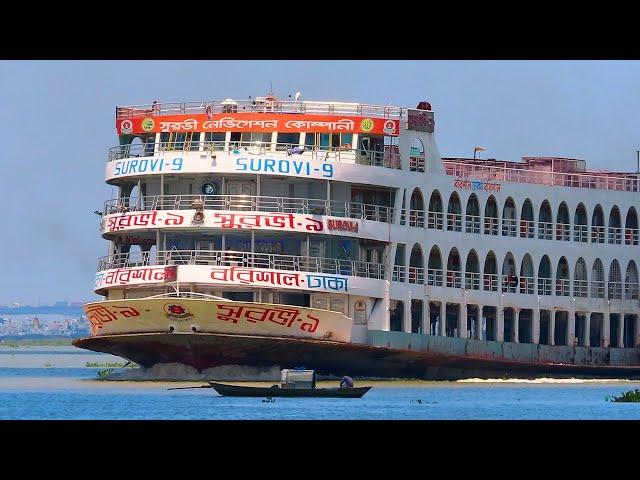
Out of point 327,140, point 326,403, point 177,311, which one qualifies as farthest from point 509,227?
point 326,403

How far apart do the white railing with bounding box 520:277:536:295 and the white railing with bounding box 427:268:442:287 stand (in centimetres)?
463

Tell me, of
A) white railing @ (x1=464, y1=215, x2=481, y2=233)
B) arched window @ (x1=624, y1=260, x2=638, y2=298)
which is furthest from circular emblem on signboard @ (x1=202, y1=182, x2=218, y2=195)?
arched window @ (x1=624, y1=260, x2=638, y2=298)

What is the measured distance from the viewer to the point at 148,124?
210 feet

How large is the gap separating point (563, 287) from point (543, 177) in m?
4.17

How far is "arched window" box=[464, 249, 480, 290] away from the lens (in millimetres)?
69500

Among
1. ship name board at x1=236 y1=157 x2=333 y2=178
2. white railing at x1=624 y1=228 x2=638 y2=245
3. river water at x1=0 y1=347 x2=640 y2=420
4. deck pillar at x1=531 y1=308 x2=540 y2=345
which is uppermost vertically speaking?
ship name board at x1=236 y1=157 x2=333 y2=178

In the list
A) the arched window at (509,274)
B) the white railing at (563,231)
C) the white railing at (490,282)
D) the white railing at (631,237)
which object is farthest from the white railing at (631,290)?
the white railing at (490,282)

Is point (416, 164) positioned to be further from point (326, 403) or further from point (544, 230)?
point (326, 403)

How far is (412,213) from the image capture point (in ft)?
219

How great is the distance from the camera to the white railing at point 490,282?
230 ft

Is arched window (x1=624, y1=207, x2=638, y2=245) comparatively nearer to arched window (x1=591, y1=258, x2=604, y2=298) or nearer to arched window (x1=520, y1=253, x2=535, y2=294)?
arched window (x1=591, y1=258, x2=604, y2=298)

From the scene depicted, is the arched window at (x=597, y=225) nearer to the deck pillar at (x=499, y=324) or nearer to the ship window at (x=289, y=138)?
the deck pillar at (x=499, y=324)
